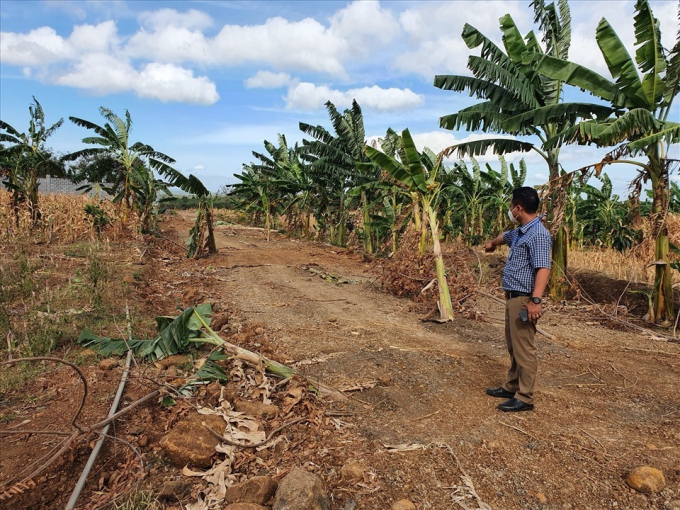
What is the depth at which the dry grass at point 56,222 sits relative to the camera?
13125 millimetres

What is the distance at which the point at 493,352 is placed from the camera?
5742 millimetres

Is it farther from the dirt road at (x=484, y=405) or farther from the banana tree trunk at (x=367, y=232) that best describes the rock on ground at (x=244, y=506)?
the banana tree trunk at (x=367, y=232)

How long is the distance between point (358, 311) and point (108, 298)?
4.18 meters

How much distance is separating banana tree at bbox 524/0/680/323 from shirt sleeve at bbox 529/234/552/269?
14.0 ft

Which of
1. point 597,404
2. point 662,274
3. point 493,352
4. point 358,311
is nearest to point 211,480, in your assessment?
point 597,404

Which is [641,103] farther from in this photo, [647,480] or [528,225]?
[647,480]

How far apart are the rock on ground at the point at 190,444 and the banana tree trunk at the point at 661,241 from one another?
7.96 metres

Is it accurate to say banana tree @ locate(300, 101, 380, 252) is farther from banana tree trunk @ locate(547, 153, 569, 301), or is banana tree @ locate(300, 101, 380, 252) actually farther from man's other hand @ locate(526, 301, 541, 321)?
man's other hand @ locate(526, 301, 541, 321)

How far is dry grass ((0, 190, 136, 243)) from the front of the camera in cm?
1312

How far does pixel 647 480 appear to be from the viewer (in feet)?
9.06

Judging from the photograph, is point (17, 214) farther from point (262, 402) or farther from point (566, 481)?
point (566, 481)

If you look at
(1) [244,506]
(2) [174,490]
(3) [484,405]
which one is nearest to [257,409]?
(2) [174,490]

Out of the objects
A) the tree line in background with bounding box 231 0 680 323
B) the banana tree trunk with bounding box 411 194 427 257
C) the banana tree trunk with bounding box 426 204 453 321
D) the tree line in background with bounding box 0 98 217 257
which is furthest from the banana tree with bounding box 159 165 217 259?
the banana tree trunk with bounding box 426 204 453 321

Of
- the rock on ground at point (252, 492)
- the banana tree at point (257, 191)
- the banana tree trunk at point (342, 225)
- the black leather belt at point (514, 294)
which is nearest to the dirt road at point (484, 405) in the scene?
the rock on ground at point (252, 492)
